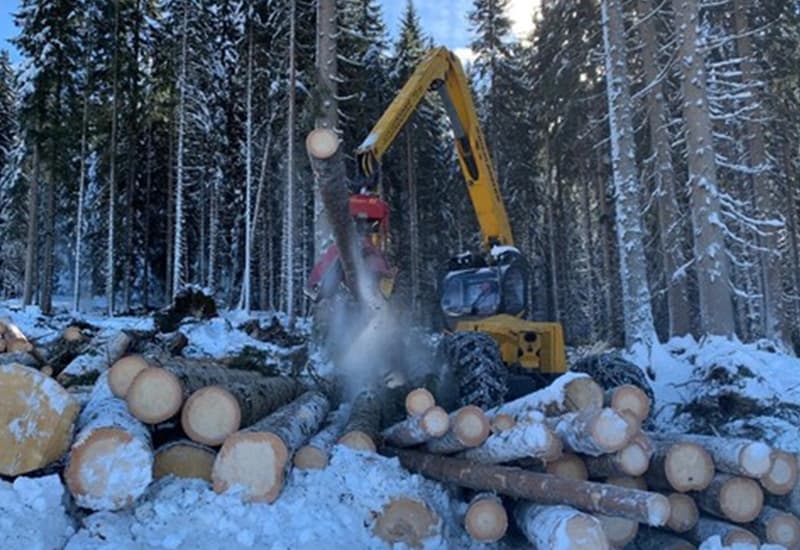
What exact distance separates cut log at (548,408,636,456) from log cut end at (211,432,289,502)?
2003mm

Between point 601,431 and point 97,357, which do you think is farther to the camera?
point 97,357

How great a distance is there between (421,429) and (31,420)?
269 centimetres

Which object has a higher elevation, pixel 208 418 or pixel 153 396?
pixel 153 396

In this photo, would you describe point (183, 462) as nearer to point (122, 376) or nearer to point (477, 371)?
point (122, 376)

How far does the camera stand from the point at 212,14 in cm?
2733

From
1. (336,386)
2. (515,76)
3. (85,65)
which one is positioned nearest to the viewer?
(336,386)

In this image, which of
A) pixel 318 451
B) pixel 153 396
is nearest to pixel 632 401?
pixel 318 451

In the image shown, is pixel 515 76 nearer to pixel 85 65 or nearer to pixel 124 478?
pixel 85 65

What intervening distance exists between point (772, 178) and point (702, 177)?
1509 cm

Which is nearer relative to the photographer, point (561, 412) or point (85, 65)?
point (561, 412)

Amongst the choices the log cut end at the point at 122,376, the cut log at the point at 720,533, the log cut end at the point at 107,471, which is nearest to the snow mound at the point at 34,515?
the log cut end at the point at 107,471

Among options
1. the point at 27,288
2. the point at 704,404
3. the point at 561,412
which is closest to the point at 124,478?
the point at 561,412

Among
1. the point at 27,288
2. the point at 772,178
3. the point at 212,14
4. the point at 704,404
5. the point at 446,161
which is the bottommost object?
the point at 704,404

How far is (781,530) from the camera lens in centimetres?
423
